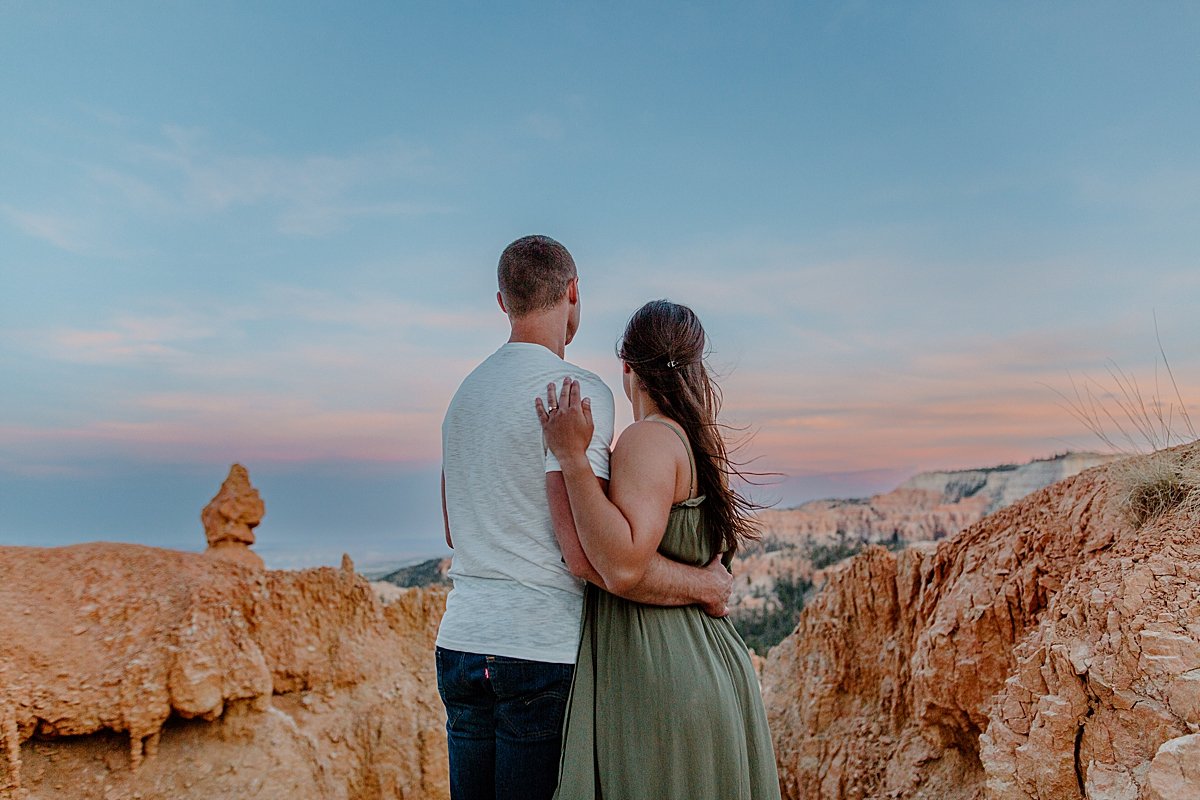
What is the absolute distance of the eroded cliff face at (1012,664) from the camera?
3.48m

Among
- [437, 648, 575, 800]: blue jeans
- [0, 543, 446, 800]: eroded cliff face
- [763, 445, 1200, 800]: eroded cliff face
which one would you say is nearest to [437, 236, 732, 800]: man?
[437, 648, 575, 800]: blue jeans

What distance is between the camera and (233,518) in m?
8.88

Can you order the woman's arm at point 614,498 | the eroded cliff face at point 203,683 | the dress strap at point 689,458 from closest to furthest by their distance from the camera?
1. the woman's arm at point 614,498
2. the dress strap at point 689,458
3. the eroded cliff face at point 203,683

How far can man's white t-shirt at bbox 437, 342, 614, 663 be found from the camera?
278 centimetres

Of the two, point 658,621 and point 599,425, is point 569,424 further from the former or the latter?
point 658,621

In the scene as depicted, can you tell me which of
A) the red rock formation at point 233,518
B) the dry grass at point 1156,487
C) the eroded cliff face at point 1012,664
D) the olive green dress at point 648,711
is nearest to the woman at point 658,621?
the olive green dress at point 648,711

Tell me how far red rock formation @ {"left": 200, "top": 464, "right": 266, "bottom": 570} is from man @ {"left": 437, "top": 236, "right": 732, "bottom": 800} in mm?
6640

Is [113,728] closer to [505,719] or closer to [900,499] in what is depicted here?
[505,719]

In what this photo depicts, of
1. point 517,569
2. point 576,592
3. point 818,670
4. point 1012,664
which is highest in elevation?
point 517,569

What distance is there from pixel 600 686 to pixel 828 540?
41.9 meters

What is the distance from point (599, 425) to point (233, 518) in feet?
24.0

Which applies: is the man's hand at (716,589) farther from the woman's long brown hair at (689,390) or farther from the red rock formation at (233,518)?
the red rock formation at (233,518)

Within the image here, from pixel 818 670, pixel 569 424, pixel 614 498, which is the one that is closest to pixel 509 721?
pixel 614 498

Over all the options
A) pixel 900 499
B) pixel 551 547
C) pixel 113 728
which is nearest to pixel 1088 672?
pixel 551 547
